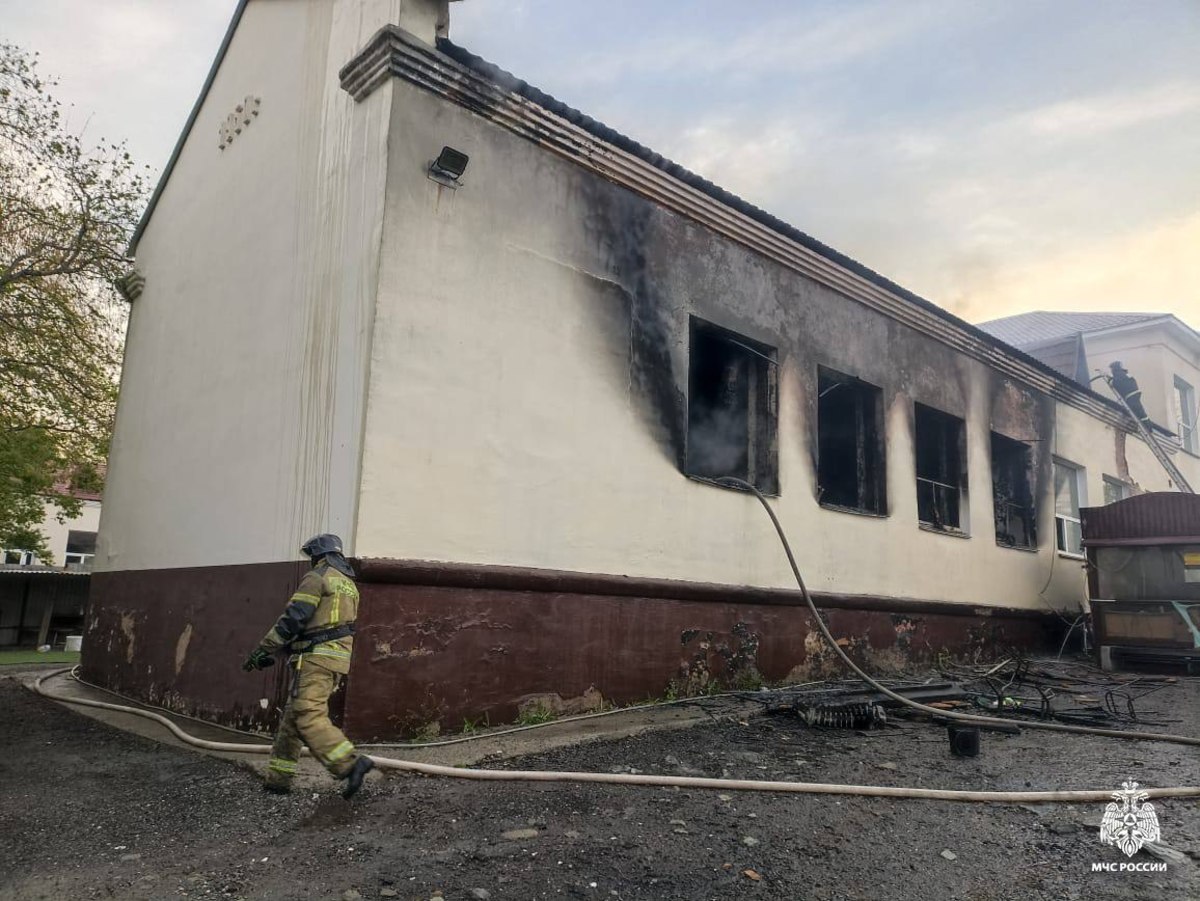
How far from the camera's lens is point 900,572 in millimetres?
9719

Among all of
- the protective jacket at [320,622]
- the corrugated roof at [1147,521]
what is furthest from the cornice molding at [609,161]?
the protective jacket at [320,622]

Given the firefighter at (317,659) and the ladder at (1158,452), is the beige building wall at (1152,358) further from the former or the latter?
the firefighter at (317,659)

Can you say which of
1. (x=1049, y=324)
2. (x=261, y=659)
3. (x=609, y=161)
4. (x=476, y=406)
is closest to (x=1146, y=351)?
(x=1049, y=324)

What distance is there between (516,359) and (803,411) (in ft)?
12.8

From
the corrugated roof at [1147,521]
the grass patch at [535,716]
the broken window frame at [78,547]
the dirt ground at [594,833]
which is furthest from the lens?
the broken window frame at [78,547]

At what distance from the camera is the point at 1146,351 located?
21281mm

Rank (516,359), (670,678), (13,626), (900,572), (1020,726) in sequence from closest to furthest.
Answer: (1020,726)
(516,359)
(670,678)
(900,572)
(13,626)

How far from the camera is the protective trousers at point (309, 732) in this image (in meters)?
4.23

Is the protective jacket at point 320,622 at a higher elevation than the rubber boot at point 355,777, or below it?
higher

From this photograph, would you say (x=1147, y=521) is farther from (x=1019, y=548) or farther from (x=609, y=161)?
(x=609, y=161)

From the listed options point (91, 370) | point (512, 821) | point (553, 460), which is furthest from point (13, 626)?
point (512, 821)

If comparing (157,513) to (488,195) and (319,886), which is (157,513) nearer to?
(488,195)

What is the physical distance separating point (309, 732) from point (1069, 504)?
46.0ft

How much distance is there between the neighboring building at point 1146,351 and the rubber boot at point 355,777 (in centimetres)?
1981
